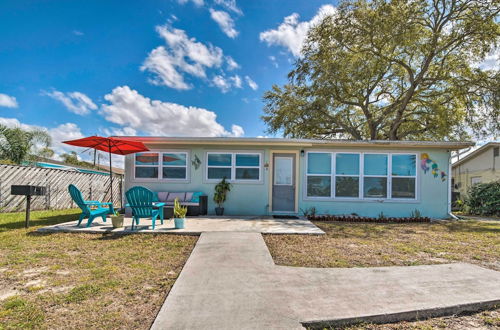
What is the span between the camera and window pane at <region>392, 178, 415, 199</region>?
8578 mm

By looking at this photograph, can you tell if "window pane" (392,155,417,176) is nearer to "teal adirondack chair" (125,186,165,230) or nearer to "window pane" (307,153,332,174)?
"window pane" (307,153,332,174)

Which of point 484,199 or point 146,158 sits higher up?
point 146,158

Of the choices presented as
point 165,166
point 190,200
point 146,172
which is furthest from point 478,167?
point 146,172

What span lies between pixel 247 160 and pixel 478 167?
1670 centimetres

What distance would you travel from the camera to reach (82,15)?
357 inches

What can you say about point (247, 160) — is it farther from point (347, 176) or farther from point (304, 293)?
point (304, 293)

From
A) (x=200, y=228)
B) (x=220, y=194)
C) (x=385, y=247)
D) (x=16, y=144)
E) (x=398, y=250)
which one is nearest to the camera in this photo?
(x=398, y=250)

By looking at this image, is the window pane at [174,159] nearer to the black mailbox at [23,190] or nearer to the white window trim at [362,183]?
the black mailbox at [23,190]

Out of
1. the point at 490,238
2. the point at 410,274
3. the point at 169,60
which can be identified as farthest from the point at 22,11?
the point at 490,238

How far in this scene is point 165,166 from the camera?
8664 millimetres

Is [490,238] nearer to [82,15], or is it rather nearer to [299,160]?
[299,160]

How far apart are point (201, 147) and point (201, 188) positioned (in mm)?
1411

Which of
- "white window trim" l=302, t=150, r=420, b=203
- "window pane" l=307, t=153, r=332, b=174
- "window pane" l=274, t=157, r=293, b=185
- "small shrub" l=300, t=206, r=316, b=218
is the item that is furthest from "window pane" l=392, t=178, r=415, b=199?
"window pane" l=274, t=157, r=293, b=185

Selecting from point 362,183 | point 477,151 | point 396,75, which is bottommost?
point 362,183
